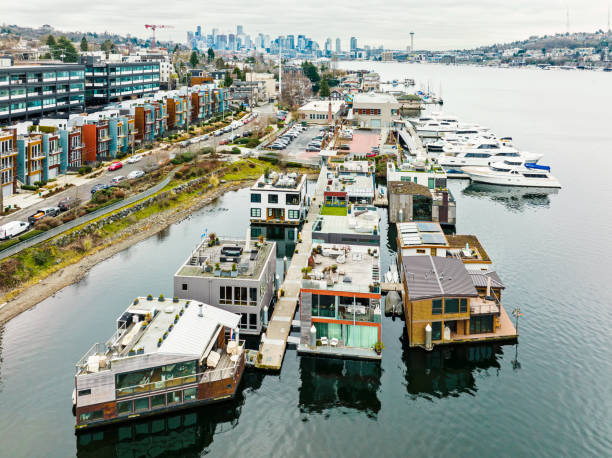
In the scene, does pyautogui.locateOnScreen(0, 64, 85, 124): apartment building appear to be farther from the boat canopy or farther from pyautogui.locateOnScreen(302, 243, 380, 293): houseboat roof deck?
the boat canopy

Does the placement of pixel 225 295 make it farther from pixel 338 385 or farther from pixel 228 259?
pixel 338 385

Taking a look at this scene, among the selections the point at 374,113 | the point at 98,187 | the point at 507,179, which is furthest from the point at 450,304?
the point at 374,113

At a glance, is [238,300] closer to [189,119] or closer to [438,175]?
[438,175]

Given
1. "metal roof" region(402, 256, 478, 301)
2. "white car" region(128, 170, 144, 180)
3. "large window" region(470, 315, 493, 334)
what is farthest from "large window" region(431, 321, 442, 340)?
"white car" region(128, 170, 144, 180)

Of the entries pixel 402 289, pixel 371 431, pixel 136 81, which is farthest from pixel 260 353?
pixel 136 81

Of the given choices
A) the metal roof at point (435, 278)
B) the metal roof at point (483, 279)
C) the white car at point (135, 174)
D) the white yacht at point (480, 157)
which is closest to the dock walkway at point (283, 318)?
the metal roof at point (435, 278)

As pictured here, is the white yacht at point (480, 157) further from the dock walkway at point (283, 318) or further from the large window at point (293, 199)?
the dock walkway at point (283, 318)
